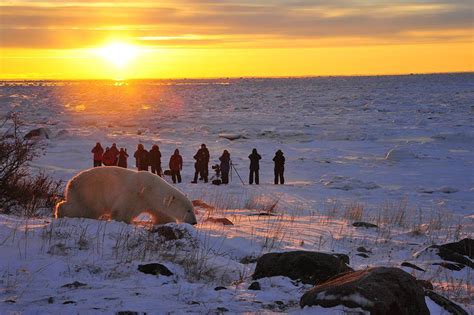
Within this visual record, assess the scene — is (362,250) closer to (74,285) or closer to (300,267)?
(300,267)

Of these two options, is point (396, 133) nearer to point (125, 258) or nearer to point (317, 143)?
point (317, 143)

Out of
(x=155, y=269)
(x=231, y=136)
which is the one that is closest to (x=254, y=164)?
(x=155, y=269)

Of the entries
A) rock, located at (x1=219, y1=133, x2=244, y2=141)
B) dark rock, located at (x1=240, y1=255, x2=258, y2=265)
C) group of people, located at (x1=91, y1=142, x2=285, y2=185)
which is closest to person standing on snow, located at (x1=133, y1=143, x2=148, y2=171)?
group of people, located at (x1=91, y1=142, x2=285, y2=185)

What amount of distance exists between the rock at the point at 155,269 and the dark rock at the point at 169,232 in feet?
4.57

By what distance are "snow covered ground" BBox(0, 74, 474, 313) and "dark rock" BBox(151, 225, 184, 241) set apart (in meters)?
0.17

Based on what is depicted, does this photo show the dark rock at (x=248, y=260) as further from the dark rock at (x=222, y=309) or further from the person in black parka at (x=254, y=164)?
the person in black parka at (x=254, y=164)

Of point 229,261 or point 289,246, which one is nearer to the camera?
point 229,261

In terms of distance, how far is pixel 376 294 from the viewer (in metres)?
4.27

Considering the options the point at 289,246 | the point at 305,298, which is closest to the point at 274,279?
the point at 305,298

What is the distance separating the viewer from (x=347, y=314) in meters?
4.18

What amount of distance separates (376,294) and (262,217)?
588 cm

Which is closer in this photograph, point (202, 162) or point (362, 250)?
point (362, 250)

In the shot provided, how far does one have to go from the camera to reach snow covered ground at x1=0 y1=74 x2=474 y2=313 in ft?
15.4

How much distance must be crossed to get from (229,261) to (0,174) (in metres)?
4.82
